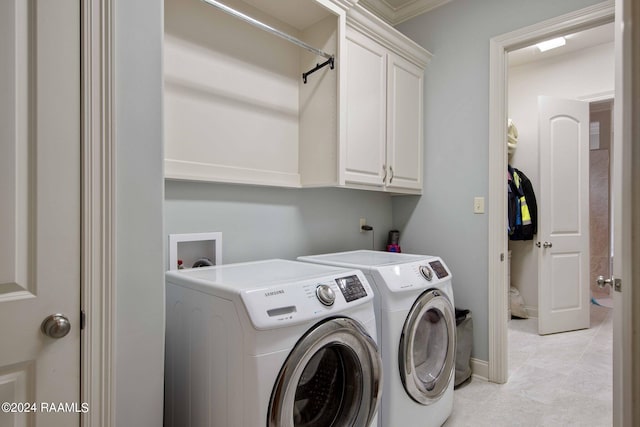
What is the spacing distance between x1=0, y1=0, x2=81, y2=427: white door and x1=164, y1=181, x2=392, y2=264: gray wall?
689mm

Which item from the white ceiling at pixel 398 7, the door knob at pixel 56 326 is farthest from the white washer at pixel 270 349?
the white ceiling at pixel 398 7

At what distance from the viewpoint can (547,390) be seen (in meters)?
2.23

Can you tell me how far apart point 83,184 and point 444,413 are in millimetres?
1974

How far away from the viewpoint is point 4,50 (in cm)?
86

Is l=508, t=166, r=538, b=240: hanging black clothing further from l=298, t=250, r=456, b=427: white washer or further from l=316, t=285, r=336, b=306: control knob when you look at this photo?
l=316, t=285, r=336, b=306: control knob

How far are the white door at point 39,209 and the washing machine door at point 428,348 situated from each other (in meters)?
1.27

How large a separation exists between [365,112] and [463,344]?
169cm

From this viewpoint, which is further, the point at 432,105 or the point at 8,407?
the point at 432,105

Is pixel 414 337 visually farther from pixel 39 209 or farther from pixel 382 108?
pixel 39 209

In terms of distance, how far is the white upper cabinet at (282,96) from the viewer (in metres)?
1.69

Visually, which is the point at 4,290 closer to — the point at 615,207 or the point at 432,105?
the point at 615,207

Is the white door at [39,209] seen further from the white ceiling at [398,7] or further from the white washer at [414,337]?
the white ceiling at [398,7]

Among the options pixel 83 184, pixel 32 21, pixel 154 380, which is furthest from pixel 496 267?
pixel 32 21

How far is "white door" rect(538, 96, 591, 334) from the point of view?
3297mm
